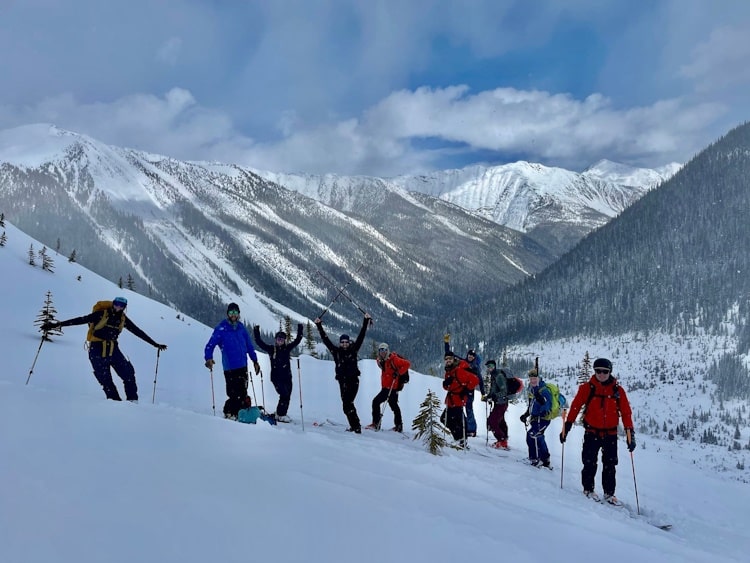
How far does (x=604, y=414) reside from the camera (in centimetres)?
973

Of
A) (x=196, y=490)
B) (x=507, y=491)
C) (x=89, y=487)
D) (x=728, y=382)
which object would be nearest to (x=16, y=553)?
(x=89, y=487)

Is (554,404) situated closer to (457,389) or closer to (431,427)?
(457,389)

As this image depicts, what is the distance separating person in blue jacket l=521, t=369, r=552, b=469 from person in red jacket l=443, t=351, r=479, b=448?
5.57 ft

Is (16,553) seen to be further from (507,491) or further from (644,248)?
(644,248)

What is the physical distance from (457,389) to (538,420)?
2.39m

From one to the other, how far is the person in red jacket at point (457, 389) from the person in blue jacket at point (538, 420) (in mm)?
1699

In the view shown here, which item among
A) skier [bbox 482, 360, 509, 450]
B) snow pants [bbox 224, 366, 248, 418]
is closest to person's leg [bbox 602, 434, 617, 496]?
skier [bbox 482, 360, 509, 450]

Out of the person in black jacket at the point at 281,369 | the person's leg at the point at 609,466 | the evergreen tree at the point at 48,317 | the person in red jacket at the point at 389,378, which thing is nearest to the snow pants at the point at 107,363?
the person in black jacket at the point at 281,369

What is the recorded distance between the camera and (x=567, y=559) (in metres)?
4.66

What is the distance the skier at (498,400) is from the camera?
15.2 metres

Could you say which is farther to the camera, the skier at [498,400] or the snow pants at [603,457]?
the skier at [498,400]

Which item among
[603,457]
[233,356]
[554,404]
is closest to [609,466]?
[603,457]

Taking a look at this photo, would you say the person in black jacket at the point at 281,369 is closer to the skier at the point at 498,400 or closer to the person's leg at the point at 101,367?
the person's leg at the point at 101,367

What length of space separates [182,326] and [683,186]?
650 feet
